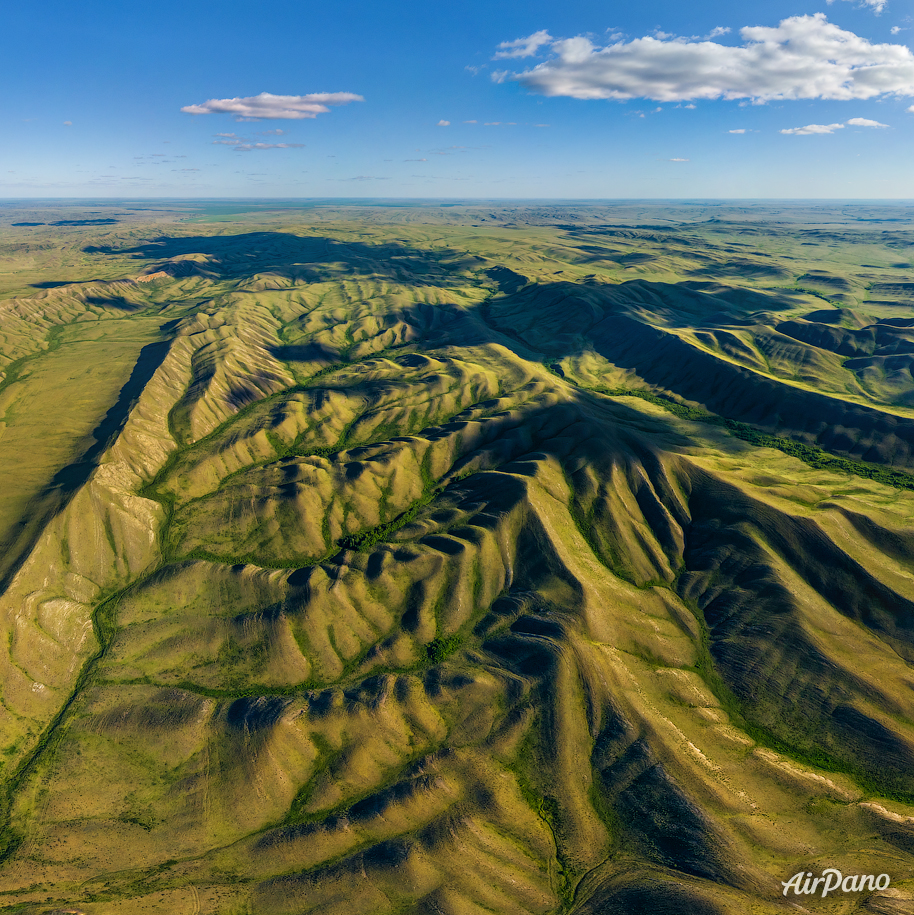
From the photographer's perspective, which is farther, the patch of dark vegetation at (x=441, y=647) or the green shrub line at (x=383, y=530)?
the green shrub line at (x=383, y=530)

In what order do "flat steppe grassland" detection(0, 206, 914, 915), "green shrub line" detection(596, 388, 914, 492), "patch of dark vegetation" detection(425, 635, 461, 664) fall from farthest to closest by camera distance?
"green shrub line" detection(596, 388, 914, 492) < "patch of dark vegetation" detection(425, 635, 461, 664) < "flat steppe grassland" detection(0, 206, 914, 915)

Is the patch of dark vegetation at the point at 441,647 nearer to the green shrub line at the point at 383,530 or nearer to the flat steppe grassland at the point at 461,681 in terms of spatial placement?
the flat steppe grassland at the point at 461,681

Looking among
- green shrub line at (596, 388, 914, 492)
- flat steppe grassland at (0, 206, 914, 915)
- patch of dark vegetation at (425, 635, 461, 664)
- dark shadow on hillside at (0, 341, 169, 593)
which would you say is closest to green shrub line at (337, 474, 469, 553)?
flat steppe grassland at (0, 206, 914, 915)

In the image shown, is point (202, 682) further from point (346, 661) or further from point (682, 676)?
point (682, 676)

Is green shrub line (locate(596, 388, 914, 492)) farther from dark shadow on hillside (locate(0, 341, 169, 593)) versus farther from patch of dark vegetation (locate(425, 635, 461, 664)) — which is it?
dark shadow on hillside (locate(0, 341, 169, 593))

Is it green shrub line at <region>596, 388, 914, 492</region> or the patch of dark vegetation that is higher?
green shrub line at <region>596, 388, 914, 492</region>

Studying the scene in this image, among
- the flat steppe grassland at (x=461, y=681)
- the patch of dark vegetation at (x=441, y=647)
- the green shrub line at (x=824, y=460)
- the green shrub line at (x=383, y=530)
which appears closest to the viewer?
the flat steppe grassland at (x=461, y=681)

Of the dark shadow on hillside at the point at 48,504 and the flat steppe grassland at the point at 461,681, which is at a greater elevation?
the dark shadow on hillside at the point at 48,504

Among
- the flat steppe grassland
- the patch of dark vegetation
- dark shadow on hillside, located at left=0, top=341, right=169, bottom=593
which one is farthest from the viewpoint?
dark shadow on hillside, located at left=0, top=341, right=169, bottom=593

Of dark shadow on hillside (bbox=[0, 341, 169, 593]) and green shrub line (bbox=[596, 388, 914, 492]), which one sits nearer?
dark shadow on hillside (bbox=[0, 341, 169, 593])

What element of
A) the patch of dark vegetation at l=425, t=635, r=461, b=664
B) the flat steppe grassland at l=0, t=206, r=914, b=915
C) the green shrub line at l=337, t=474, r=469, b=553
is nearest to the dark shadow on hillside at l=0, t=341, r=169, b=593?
the flat steppe grassland at l=0, t=206, r=914, b=915

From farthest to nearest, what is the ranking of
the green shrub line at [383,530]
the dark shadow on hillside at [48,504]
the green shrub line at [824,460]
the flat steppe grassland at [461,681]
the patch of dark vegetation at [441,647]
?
the green shrub line at [824,460], the green shrub line at [383,530], the dark shadow on hillside at [48,504], the patch of dark vegetation at [441,647], the flat steppe grassland at [461,681]

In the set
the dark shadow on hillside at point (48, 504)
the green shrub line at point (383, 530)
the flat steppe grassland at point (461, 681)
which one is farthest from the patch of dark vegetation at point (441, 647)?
the dark shadow on hillside at point (48, 504)
